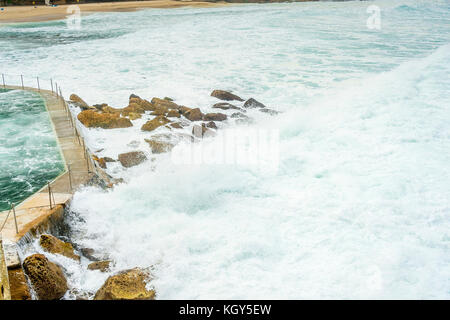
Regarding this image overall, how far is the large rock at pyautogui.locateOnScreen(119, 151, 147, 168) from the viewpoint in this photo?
9078 mm

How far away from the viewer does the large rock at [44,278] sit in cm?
479

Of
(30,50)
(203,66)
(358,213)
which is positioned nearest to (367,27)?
(203,66)

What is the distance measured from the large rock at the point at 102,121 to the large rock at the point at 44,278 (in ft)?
22.4

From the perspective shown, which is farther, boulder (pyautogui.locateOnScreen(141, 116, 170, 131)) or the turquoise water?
boulder (pyautogui.locateOnScreen(141, 116, 170, 131))

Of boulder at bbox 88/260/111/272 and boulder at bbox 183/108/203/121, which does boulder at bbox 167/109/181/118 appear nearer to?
boulder at bbox 183/108/203/121

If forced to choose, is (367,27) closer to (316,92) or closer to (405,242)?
(316,92)

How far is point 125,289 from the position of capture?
492 centimetres

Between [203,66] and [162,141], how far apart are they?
11.2 m

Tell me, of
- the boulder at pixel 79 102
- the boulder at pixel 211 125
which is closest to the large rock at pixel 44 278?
the boulder at pixel 211 125

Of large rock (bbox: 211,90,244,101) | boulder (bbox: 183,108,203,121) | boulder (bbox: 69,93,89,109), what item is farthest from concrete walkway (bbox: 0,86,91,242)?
large rock (bbox: 211,90,244,101)

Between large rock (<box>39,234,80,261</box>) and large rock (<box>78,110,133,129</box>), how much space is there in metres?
6.20

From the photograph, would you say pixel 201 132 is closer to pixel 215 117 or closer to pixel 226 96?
pixel 215 117

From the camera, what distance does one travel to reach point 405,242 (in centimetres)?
612

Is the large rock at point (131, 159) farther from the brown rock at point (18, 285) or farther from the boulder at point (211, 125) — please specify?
the brown rock at point (18, 285)
